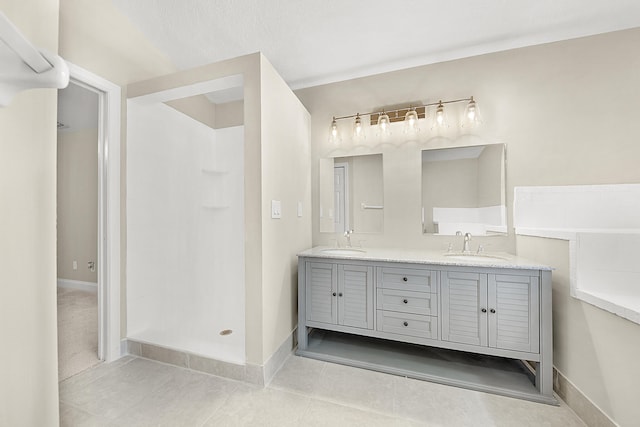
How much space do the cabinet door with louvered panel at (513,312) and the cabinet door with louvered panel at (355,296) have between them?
31.5 inches

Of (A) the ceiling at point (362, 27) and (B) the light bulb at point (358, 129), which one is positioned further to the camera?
(B) the light bulb at point (358, 129)

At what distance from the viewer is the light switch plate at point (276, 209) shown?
1.83 metres

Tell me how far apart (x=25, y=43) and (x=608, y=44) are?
3.27 metres

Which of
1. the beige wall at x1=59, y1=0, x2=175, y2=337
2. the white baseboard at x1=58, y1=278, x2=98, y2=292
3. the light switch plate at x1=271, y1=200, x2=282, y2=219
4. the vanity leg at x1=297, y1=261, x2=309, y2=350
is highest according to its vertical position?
the beige wall at x1=59, y1=0, x2=175, y2=337

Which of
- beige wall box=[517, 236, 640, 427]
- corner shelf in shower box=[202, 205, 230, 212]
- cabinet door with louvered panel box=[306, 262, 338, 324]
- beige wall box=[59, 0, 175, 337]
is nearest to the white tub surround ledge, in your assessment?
beige wall box=[517, 236, 640, 427]

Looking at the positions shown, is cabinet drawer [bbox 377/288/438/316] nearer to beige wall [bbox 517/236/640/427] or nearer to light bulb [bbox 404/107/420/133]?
beige wall [bbox 517/236/640/427]

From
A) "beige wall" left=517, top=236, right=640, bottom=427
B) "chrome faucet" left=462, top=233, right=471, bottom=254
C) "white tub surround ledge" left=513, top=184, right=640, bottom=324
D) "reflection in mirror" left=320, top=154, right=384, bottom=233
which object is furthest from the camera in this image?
"reflection in mirror" left=320, top=154, right=384, bottom=233

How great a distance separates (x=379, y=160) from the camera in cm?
249

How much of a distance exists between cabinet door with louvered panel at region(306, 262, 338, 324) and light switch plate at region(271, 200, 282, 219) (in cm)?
50

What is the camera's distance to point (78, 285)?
3775 mm

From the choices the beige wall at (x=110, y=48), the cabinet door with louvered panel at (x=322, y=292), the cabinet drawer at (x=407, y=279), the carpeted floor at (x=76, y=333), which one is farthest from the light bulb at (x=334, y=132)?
the carpeted floor at (x=76, y=333)

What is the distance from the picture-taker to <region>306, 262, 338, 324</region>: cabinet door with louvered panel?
80.0 inches

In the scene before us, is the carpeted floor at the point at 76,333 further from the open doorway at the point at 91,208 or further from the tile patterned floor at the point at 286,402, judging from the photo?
the tile patterned floor at the point at 286,402

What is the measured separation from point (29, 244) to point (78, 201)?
3.96 m
